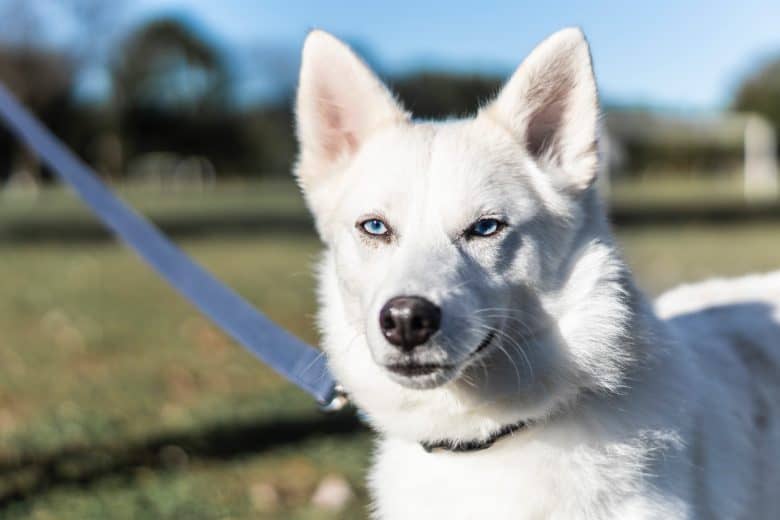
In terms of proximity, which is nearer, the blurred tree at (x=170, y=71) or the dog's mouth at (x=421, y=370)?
the dog's mouth at (x=421, y=370)

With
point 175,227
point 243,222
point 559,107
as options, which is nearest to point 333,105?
point 559,107

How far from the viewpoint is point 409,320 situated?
2367mm

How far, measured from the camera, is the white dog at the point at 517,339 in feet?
8.33

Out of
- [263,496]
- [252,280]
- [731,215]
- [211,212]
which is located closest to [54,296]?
[252,280]

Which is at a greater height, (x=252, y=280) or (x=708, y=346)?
(x=708, y=346)

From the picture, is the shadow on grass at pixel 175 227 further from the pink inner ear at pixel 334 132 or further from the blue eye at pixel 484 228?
the blue eye at pixel 484 228

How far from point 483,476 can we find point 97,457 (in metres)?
3.05

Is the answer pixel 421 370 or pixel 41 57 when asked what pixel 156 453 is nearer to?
pixel 421 370

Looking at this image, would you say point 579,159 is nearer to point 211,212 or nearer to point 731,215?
point 731,215

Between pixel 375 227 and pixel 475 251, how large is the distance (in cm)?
33

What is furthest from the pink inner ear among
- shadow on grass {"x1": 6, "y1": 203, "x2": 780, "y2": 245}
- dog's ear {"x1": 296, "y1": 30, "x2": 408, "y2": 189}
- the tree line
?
the tree line

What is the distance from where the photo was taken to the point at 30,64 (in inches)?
1684

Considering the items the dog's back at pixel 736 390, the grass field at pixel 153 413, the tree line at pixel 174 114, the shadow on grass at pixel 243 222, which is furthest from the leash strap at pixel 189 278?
the tree line at pixel 174 114

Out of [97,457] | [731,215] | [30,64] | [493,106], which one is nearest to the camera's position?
[493,106]
